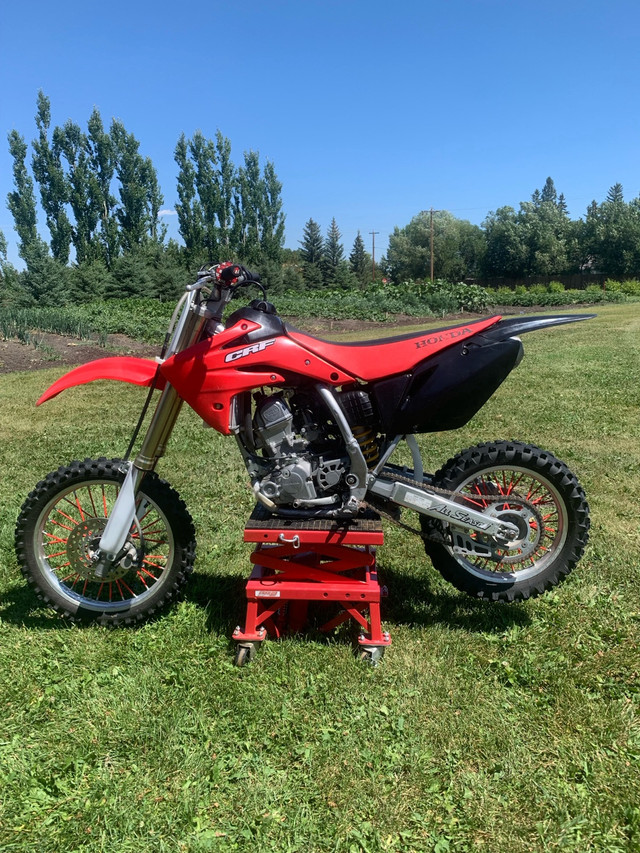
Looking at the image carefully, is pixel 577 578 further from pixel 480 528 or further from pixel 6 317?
pixel 6 317

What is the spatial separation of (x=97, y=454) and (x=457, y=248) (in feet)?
222

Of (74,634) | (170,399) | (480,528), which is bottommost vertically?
(74,634)

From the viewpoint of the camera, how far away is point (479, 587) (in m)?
3.06

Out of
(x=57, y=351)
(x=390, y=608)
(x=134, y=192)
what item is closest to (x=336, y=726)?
(x=390, y=608)

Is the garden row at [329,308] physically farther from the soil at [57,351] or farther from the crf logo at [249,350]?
the crf logo at [249,350]

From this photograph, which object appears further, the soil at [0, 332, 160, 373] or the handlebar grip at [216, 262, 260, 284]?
the soil at [0, 332, 160, 373]

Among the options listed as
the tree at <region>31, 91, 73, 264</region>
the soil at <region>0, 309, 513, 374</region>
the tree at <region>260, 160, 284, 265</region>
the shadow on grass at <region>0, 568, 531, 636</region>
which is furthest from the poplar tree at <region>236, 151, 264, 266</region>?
the shadow on grass at <region>0, 568, 531, 636</region>

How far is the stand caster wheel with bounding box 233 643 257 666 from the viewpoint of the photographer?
2.77 metres

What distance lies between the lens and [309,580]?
294 centimetres

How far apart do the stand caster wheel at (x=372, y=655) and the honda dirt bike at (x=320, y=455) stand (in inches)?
23.3

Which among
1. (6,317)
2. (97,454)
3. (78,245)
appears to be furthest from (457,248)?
(97,454)

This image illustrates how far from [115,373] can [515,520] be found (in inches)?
82.6

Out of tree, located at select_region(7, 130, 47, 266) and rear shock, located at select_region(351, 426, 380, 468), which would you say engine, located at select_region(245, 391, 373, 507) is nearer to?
rear shock, located at select_region(351, 426, 380, 468)

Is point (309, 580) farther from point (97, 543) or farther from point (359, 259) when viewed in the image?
point (359, 259)
